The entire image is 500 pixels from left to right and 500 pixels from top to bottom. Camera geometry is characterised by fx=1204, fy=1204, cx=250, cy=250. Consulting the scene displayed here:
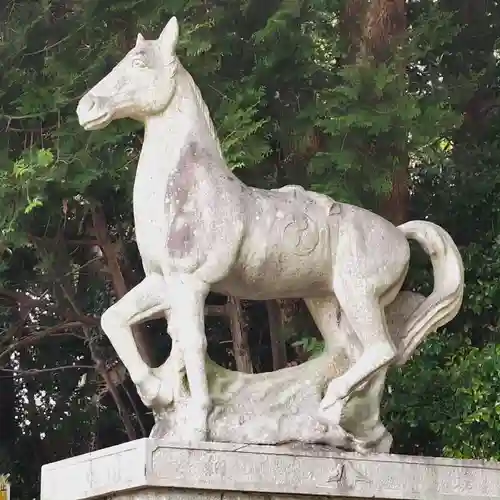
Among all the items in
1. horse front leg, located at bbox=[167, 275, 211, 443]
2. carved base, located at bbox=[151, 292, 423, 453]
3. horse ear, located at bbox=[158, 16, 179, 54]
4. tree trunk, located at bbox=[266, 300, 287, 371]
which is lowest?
carved base, located at bbox=[151, 292, 423, 453]

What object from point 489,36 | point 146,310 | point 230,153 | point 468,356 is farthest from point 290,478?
point 489,36

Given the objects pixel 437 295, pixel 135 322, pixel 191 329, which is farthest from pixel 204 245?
pixel 437 295

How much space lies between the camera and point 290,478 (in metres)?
4.61

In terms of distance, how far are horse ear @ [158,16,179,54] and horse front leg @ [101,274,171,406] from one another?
3.13ft

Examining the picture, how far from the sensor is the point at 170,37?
501cm

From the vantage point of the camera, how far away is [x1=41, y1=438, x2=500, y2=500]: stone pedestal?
442cm

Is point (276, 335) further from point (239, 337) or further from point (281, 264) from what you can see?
point (281, 264)

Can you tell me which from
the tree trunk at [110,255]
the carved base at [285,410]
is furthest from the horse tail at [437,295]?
the tree trunk at [110,255]

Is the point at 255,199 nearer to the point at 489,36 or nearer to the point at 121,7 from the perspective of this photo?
the point at 121,7

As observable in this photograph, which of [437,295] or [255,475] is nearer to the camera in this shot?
[255,475]

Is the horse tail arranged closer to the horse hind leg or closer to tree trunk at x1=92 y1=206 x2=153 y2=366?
the horse hind leg

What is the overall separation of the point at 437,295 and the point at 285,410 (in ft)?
2.86

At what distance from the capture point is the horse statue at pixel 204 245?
189 inches

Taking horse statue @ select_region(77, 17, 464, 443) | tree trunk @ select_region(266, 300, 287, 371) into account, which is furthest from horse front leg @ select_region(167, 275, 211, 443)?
tree trunk @ select_region(266, 300, 287, 371)
